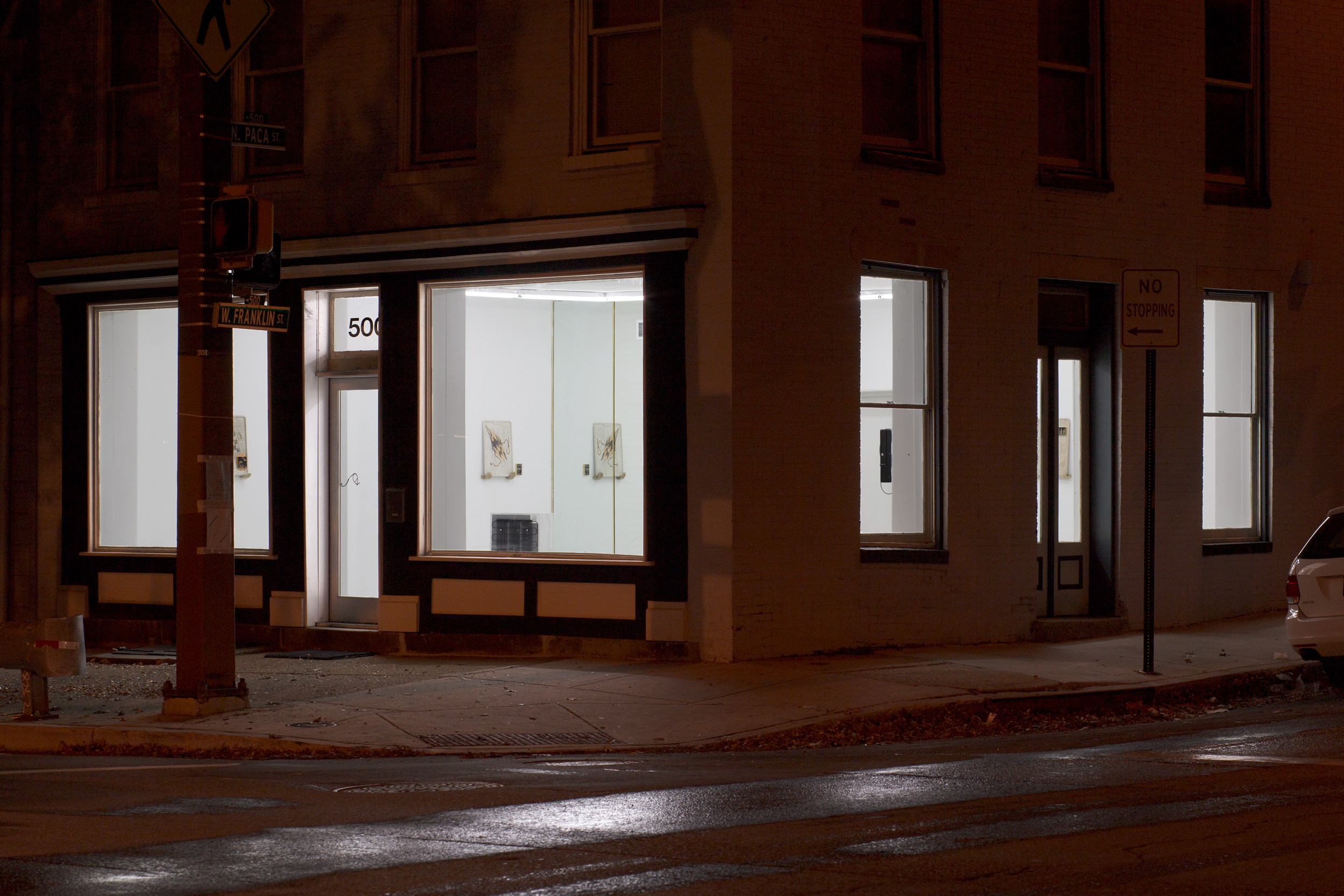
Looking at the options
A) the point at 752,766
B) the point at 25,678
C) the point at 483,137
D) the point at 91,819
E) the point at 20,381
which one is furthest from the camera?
the point at 20,381

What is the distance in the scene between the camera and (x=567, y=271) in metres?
14.4

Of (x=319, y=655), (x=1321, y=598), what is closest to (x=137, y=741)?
(x=319, y=655)

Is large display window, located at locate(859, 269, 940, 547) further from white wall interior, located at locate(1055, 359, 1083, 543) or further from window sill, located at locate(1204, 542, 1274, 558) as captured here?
window sill, located at locate(1204, 542, 1274, 558)

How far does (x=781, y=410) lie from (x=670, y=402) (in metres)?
1.00

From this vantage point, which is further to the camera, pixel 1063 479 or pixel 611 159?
pixel 1063 479

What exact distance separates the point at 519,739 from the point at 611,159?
19.3ft

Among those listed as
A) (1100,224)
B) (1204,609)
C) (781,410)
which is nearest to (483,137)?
(781,410)

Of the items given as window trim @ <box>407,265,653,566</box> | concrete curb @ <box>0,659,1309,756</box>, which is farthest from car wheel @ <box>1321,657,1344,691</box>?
window trim @ <box>407,265,653,566</box>

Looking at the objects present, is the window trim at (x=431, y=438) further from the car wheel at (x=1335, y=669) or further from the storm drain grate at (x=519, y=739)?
the car wheel at (x=1335, y=669)

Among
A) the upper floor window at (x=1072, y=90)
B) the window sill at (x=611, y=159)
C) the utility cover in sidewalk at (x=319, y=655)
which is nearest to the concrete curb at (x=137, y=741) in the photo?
the utility cover in sidewalk at (x=319, y=655)

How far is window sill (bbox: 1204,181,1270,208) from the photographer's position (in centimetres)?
1639

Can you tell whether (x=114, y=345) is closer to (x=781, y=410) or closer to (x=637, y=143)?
(x=637, y=143)

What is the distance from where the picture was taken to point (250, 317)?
11.3 metres

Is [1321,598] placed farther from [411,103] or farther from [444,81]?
[411,103]
